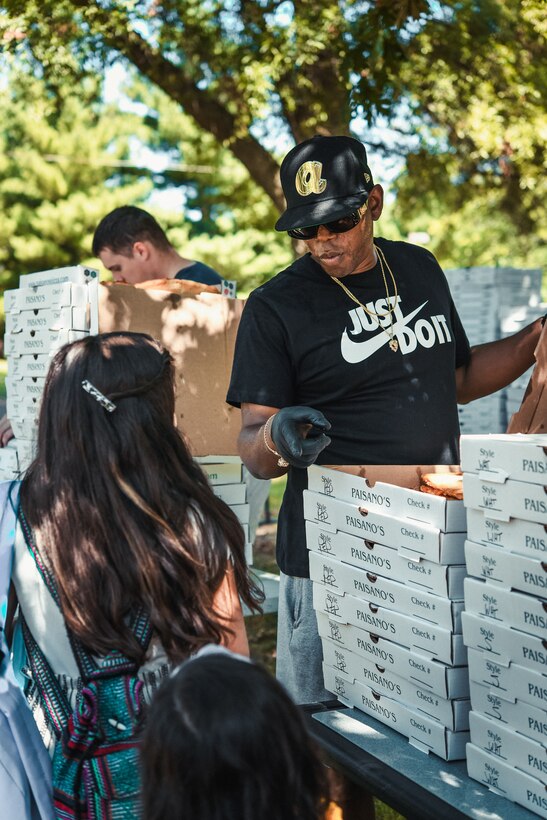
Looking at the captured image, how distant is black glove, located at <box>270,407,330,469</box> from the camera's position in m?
2.05

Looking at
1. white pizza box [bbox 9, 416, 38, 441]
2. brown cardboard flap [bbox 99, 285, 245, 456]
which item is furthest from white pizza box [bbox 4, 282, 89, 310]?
white pizza box [bbox 9, 416, 38, 441]

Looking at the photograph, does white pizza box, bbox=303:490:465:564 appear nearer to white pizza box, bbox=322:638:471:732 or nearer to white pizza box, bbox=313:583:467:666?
white pizza box, bbox=313:583:467:666

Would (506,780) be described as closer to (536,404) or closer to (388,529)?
(388,529)

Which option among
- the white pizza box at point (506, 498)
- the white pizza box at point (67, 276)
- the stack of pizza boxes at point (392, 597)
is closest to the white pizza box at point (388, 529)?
the stack of pizza boxes at point (392, 597)

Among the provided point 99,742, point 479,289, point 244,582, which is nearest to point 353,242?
point 244,582

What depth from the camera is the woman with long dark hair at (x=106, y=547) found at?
159cm

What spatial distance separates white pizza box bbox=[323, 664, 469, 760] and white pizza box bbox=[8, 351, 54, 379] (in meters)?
1.83

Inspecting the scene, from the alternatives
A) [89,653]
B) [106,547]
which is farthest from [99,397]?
[89,653]

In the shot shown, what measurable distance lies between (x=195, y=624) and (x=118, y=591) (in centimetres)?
15

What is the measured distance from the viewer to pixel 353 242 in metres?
2.48

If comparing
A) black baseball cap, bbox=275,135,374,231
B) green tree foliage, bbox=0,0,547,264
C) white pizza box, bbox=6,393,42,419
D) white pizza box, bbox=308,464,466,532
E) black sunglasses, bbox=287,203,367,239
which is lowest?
white pizza box, bbox=308,464,466,532

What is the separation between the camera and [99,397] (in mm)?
1618

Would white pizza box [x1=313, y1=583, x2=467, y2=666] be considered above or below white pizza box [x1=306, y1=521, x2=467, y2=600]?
below

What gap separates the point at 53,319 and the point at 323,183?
1.56 metres
